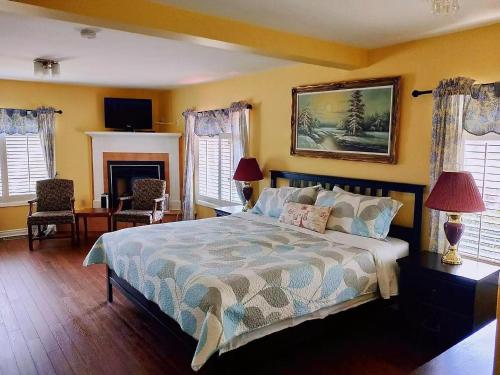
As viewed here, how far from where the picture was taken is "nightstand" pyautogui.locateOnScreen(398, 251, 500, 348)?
2924mm

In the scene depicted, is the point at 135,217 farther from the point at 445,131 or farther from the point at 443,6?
the point at 443,6

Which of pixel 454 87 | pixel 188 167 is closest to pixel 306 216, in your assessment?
pixel 454 87

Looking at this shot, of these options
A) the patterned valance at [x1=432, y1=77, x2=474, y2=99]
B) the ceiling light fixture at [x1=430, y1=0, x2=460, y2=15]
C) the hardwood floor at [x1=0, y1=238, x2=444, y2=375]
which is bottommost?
the hardwood floor at [x1=0, y1=238, x2=444, y2=375]

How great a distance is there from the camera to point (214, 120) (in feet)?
20.3

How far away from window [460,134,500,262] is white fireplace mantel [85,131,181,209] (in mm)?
4951

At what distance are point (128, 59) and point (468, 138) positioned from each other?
3.56 m

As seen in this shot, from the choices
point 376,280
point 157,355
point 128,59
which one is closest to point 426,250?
point 376,280

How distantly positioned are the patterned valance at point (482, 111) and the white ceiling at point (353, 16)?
1.72ft

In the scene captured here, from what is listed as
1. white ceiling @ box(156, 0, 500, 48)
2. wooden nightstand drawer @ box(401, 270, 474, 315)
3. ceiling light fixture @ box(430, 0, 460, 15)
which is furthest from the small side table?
ceiling light fixture @ box(430, 0, 460, 15)

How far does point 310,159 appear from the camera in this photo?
4801 millimetres

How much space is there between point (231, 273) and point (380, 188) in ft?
6.48

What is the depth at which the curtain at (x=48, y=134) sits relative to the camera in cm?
646

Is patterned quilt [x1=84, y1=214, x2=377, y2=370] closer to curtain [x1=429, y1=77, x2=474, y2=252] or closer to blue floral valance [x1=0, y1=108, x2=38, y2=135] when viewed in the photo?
curtain [x1=429, y1=77, x2=474, y2=252]

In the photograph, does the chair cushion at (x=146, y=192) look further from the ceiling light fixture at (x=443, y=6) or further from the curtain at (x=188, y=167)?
the ceiling light fixture at (x=443, y=6)
